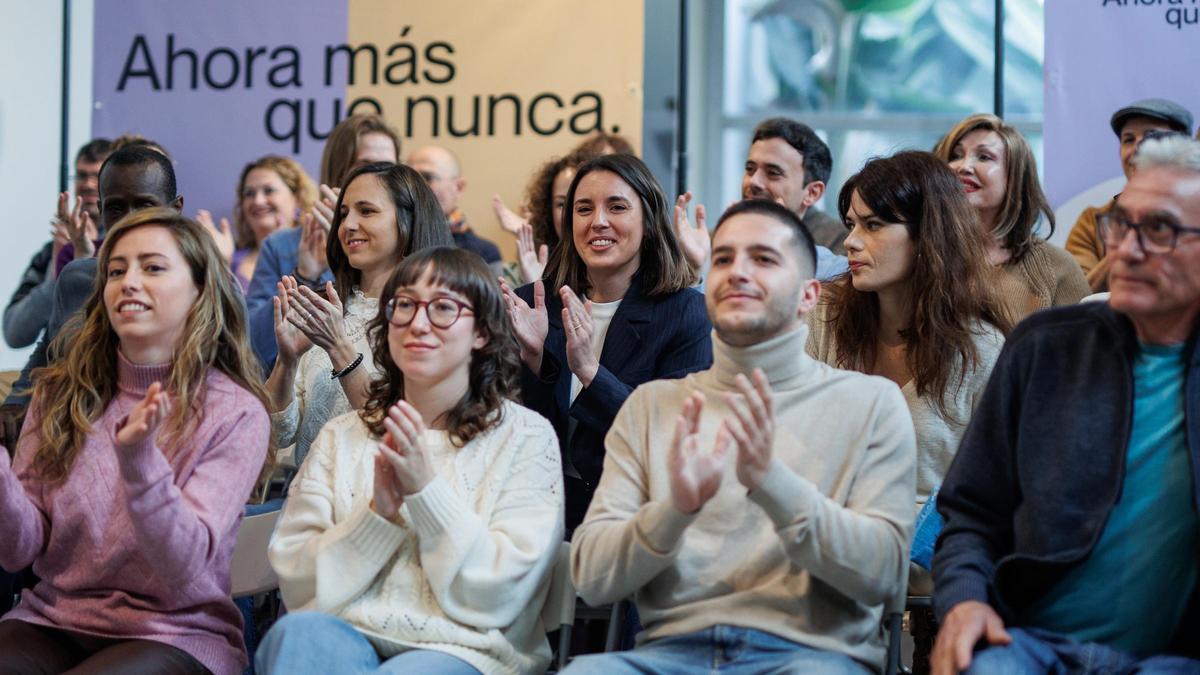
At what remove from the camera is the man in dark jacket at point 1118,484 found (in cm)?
223

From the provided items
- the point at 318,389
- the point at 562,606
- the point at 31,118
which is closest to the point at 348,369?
the point at 318,389

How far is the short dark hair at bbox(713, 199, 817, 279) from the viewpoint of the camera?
2.58 metres

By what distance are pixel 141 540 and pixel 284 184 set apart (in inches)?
120

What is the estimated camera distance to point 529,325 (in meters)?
3.41

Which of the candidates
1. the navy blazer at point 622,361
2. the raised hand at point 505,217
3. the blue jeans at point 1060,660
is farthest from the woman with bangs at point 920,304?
the raised hand at point 505,217

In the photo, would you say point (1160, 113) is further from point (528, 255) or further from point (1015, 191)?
point (528, 255)

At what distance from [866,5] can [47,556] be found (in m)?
4.61

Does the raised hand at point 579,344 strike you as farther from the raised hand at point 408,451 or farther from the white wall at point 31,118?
the white wall at point 31,118

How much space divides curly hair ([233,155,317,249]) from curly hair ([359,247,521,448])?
2693 millimetres

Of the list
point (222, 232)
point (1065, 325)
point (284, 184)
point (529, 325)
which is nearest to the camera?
point (1065, 325)

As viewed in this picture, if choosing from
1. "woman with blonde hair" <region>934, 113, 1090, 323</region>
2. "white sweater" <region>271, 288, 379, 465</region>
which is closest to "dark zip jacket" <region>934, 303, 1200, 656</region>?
"woman with blonde hair" <region>934, 113, 1090, 323</region>

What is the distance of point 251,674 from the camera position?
10.6ft

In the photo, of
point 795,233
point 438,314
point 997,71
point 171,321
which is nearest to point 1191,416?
point 795,233

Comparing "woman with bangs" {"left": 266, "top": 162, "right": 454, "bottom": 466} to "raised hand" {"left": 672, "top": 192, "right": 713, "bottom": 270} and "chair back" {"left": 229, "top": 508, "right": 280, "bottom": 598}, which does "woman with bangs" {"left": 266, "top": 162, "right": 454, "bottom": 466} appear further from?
"raised hand" {"left": 672, "top": 192, "right": 713, "bottom": 270}
